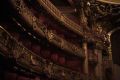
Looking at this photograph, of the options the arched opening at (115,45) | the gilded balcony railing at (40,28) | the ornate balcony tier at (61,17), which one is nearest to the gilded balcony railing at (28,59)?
the gilded balcony railing at (40,28)

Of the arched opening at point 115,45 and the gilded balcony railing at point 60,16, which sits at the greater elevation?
the gilded balcony railing at point 60,16

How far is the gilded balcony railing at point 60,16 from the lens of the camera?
11.7 meters

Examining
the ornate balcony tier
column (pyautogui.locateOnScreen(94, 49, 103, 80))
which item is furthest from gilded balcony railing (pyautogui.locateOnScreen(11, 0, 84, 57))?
column (pyautogui.locateOnScreen(94, 49, 103, 80))

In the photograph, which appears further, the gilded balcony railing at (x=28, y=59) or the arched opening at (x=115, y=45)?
the arched opening at (x=115, y=45)

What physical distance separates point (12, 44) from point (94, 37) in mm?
8045

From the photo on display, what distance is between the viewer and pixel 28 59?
8.86 m

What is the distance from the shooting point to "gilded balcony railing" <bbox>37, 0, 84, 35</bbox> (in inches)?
459

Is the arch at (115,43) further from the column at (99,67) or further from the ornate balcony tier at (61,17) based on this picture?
the ornate balcony tier at (61,17)

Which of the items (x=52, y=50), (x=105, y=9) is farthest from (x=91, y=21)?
(x=52, y=50)

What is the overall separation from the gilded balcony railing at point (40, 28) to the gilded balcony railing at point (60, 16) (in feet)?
2.98

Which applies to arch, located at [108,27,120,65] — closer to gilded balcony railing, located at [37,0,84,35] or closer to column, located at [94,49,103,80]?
column, located at [94,49,103,80]

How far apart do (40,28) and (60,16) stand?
2.45 metres

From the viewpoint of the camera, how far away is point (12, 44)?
7.59 meters

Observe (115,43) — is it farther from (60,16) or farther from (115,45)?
(60,16)
